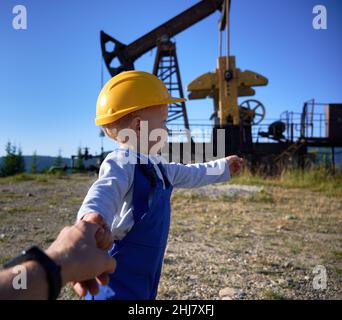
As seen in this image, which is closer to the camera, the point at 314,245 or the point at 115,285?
the point at 115,285

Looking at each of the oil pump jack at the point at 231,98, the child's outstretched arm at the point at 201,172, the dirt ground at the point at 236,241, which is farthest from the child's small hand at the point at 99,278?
the oil pump jack at the point at 231,98

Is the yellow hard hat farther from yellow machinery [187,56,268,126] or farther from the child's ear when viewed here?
yellow machinery [187,56,268,126]

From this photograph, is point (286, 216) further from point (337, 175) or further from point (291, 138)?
point (291, 138)

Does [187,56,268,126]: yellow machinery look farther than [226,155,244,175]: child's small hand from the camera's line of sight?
Yes

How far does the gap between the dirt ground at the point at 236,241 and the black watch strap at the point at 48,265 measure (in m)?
1.29

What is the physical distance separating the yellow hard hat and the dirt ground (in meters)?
1.04

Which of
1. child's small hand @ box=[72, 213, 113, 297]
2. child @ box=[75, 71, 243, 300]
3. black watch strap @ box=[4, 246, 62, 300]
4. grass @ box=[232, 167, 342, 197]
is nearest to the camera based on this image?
black watch strap @ box=[4, 246, 62, 300]

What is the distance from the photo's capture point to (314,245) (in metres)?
2.58

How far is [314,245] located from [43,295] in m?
2.57

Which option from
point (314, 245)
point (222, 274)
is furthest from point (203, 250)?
point (314, 245)

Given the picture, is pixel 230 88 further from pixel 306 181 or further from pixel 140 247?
pixel 140 247

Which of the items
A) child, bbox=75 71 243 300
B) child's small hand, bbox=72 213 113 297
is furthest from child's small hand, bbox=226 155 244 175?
child's small hand, bbox=72 213 113 297

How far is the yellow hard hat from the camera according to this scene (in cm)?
106

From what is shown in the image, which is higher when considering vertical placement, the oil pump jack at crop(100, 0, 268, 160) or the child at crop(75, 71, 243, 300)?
the oil pump jack at crop(100, 0, 268, 160)
